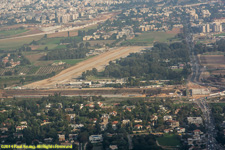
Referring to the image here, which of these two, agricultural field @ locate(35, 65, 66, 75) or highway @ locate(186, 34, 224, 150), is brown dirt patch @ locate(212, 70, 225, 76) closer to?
highway @ locate(186, 34, 224, 150)

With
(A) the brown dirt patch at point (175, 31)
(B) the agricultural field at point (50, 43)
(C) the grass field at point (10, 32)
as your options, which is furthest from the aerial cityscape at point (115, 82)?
(A) the brown dirt patch at point (175, 31)

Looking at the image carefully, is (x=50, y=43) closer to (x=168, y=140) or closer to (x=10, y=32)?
(x=10, y=32)

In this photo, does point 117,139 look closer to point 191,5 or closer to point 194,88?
point 194,88

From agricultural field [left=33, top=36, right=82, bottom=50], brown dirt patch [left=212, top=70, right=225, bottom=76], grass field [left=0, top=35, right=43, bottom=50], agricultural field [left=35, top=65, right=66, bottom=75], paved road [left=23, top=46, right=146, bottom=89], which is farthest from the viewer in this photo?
grass field [left=0, top=35, right=43, bottom=50]

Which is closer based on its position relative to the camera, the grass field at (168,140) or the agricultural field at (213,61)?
the grass field at (168,140)

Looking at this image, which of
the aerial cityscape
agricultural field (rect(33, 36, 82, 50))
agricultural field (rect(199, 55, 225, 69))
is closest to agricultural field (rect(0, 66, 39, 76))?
the aerial cityscape

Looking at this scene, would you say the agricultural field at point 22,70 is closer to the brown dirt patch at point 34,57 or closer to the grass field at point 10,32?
the brown dirt patch at point 34,57

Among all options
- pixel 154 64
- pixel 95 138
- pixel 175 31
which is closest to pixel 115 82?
pixel 154 64
